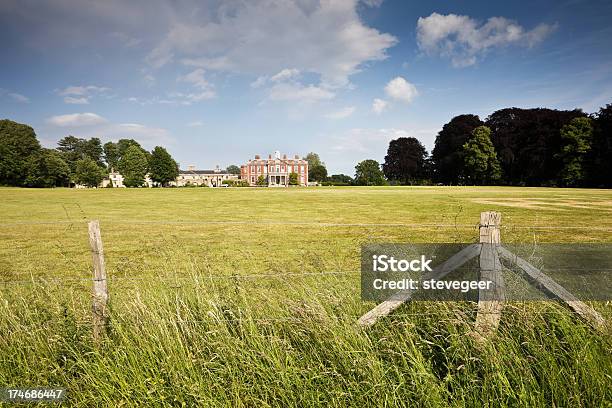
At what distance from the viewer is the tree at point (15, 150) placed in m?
73.4

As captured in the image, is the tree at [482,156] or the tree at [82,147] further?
the tree at [82,147]

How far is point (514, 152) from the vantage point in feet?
236

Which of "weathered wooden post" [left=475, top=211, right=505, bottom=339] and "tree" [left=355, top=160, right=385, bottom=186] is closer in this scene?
"weathered wooden post" [left=475, top=211, right=505, bottom=339]

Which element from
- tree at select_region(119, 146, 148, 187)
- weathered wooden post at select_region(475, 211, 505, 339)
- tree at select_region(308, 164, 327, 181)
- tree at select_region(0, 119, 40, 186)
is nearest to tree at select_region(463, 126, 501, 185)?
tree at select_region(308, 164, 327, 181)

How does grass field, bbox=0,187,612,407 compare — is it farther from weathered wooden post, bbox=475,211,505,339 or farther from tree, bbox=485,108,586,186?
tree, bbox=485,108,586,186

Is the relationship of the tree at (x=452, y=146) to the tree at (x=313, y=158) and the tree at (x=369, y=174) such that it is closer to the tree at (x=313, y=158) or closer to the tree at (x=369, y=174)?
the tree at (x=369, y=174)

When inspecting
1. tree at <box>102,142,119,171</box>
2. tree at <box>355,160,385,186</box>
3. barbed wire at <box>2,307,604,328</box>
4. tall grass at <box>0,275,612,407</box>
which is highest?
tree at <box>102,142,119,171</box>

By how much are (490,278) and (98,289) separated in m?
4.26

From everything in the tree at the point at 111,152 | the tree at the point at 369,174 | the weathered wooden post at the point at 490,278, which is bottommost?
the weathered wooden post at the point at 490,278

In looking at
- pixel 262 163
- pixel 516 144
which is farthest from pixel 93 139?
pixel 516 144

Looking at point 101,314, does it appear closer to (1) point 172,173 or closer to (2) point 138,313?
(2) point 138,313

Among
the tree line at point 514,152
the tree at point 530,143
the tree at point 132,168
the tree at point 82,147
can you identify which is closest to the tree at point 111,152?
the tree at point 82,147

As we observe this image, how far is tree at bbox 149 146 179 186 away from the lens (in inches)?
3814

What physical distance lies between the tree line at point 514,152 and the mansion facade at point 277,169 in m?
30.1
